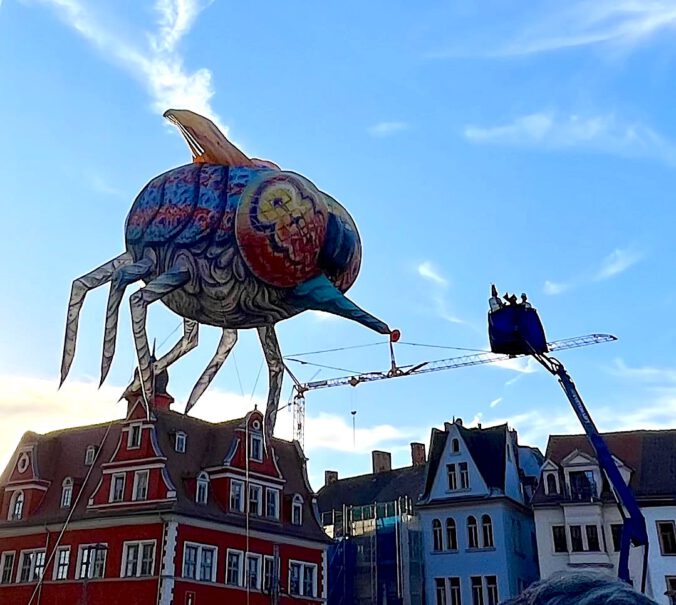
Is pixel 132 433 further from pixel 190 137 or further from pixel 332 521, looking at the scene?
pixel 190 137

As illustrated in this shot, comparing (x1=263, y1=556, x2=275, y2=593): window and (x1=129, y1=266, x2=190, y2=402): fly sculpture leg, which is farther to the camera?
(x1=263, y1=556, x2=275, y2=593): window

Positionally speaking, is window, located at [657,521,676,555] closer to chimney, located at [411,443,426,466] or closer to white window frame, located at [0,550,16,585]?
chimney, located at [411,443,426,466]

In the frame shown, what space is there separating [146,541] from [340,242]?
24922 mm

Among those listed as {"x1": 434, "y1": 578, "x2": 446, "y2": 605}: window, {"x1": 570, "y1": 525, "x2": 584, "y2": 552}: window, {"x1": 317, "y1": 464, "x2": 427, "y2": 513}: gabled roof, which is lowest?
{"x1": 434, "y1": 578, "x2": 446, "y2": 605}: window

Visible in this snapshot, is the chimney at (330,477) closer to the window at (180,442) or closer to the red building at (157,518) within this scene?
the red building at (157,518)

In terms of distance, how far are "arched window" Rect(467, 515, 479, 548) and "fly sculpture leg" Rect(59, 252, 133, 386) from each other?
30546mm

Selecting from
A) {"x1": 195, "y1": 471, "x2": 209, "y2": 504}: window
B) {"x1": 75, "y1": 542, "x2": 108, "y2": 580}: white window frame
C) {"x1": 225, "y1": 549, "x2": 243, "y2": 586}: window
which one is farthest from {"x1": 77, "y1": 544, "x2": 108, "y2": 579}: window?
{"x1": 225, "y1": 549, "x2": 243, "y2": 586}: window

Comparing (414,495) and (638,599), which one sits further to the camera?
(414,495)

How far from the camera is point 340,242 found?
980 centimetres

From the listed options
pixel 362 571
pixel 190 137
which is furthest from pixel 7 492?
pixel 190 137

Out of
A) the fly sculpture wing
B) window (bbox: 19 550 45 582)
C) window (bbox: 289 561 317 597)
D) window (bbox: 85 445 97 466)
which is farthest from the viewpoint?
window (bbox: 85 445 97 466)

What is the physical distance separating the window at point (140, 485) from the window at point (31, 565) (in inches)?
211

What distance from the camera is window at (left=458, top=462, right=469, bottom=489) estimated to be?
3903 cm

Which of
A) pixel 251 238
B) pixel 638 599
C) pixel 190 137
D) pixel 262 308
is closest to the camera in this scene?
pixel 638 599
